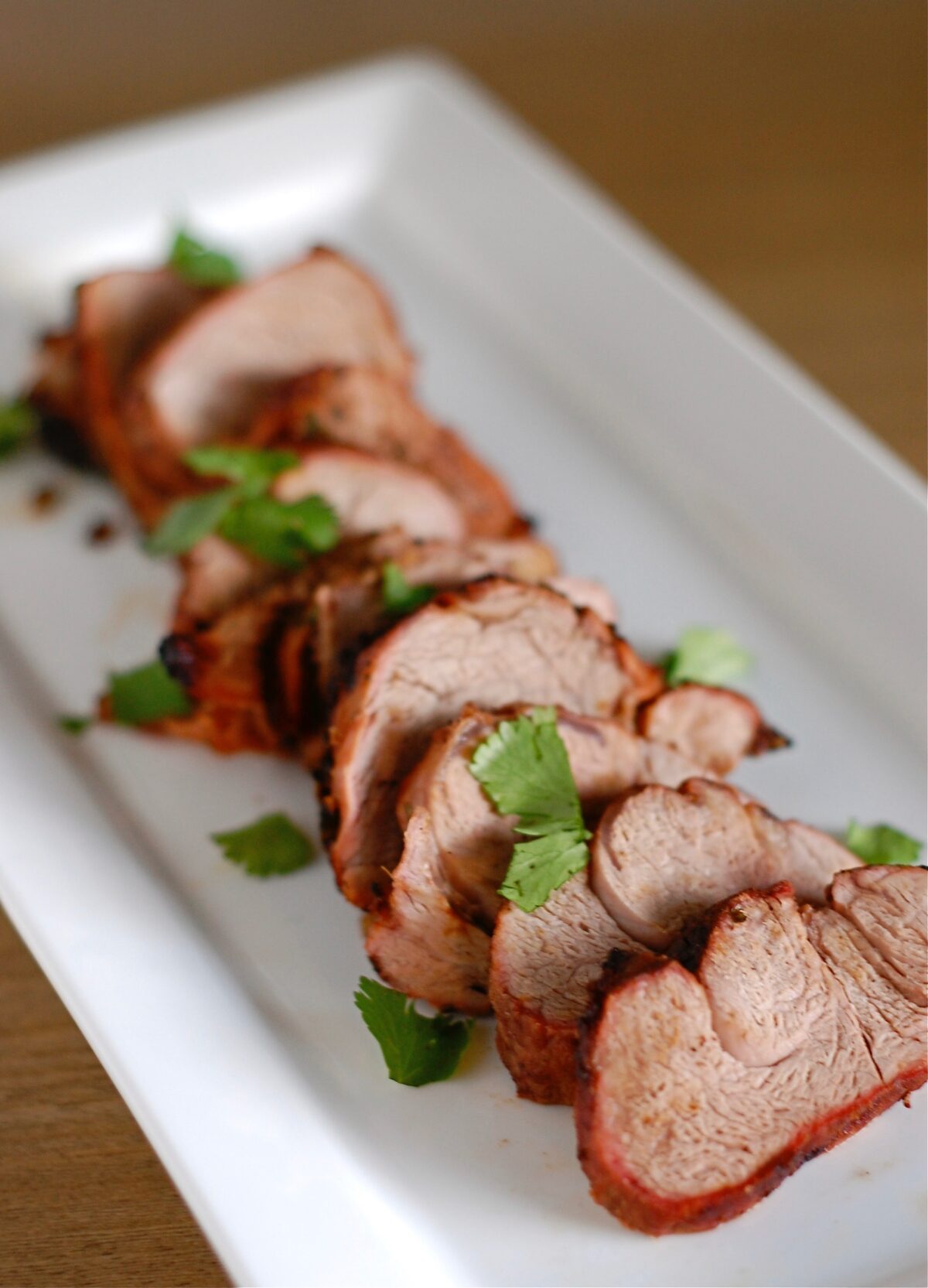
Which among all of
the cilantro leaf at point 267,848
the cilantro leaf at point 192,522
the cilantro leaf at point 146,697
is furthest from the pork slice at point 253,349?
the cilantro leaf at point 267,848

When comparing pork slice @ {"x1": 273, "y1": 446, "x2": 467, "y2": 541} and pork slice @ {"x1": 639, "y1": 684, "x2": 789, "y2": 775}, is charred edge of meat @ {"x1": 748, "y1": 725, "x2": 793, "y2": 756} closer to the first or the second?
pork slice @ {"x1": 639, "y1": 684, "x2": 789, "y2": 775}

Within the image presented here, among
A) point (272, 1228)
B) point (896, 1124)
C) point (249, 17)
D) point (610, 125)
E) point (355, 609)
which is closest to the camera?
point (272, 1228)

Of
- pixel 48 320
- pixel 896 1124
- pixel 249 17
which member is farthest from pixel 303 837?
pixel 249 17

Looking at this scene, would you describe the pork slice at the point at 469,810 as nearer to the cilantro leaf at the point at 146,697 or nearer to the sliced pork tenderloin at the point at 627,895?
the sliced pork tenderloin at the point at 627,895

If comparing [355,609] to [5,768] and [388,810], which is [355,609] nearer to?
[388,810]

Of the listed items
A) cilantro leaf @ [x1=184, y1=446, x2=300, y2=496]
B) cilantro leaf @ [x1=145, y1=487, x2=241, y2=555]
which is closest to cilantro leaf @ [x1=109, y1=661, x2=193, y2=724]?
cilantro leaf @ [x1=145, y1=487, x2=241, y2=555]
